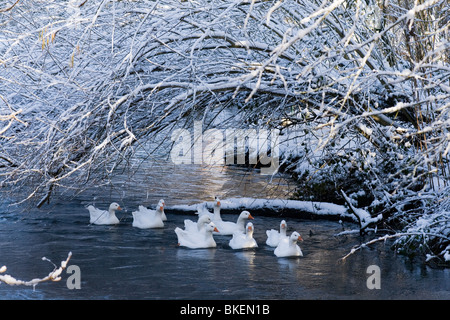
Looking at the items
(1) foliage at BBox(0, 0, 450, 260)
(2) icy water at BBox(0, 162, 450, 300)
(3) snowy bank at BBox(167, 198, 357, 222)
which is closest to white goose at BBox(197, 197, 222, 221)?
(3) snowy bank at BBox(167, 198, 357, 222)

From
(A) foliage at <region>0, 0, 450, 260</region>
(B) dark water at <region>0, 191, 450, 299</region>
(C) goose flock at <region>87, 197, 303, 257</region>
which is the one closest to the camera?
(B) dark water at <region>0, 191, 450, 299</region>

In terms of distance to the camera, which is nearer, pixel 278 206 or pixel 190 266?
pixel 190 266

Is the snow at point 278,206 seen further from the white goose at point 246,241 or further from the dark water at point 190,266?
the white goose at point 246,241

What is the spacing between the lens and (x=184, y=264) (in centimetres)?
946

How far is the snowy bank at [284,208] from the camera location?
41.3 ft

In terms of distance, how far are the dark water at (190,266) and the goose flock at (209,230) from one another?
0.50ft

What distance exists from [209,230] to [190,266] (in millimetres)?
1422

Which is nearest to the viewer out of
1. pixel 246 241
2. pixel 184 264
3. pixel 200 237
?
pixel 184 264

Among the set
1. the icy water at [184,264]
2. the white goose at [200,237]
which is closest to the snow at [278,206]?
the icy water at [184,264]

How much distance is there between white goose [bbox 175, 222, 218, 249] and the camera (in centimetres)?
1055

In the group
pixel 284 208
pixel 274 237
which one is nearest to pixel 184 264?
pixel 274 237

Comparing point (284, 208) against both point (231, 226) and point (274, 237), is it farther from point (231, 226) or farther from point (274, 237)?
point (274, 237)

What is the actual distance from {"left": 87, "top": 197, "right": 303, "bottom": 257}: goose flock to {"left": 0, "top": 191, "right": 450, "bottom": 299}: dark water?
152 mm

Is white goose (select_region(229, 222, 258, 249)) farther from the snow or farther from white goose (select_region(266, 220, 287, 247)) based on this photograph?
the snow
